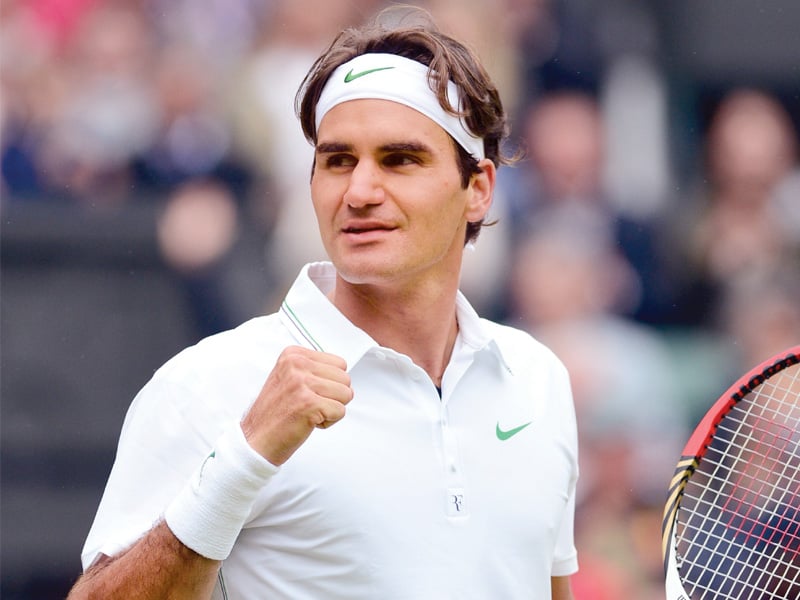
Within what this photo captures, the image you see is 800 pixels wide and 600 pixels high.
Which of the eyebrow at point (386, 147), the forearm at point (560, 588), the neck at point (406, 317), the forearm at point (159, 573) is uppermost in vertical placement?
the eyebrow at point (386, 147)

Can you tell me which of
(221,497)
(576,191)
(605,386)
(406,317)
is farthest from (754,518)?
(221,497)

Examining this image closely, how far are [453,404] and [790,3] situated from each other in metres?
4.34

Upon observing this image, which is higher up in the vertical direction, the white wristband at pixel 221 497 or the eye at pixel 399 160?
the eye at pixel 399 160

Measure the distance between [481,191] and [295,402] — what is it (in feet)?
2.94

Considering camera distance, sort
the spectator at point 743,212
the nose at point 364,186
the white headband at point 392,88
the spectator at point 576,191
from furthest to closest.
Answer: the spectator at point 743,212 < the spectator at point 576,191 < the white headband at point 392,88 < the nose at point 364,186

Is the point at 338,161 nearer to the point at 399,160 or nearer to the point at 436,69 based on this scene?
the point at 399,160

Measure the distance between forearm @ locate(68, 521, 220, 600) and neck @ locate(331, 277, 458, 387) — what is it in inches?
23.9

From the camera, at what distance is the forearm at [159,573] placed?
2.35m

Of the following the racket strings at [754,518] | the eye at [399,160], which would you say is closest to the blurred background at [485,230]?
the racket strings at [754,518]

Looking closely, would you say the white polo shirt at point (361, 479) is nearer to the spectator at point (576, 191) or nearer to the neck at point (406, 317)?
the neck at point (406, 317)

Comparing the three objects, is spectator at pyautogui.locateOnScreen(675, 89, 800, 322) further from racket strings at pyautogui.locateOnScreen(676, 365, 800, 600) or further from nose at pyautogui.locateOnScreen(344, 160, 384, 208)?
nose at pyautogui.locateOnScreen(344, 160, 384, 208)

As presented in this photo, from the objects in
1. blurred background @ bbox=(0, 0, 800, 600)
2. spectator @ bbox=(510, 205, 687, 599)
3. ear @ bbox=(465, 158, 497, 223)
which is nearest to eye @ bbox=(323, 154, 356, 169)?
ear @ bbox=(465, 158, 497, 223)

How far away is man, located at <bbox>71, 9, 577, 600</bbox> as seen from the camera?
2357 mm

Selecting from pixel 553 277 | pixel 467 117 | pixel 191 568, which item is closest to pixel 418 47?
pixel 467 117
